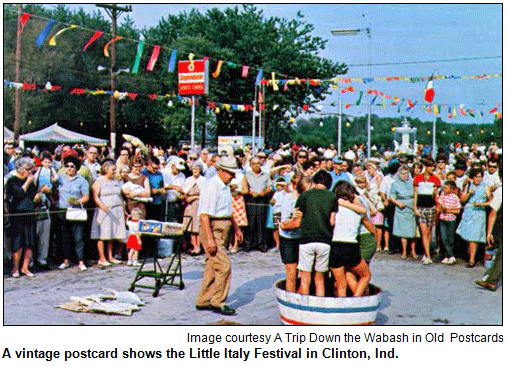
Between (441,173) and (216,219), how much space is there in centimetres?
599

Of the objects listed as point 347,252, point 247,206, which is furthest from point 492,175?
point 347,252

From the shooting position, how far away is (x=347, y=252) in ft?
20.5

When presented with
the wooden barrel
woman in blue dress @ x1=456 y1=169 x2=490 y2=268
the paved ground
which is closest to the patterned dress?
woman in blue dress @ x1=456 y1=169 x2=490 y2=268

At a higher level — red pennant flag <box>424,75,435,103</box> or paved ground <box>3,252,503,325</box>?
red pennant flag <box>424,75,435,103</box>

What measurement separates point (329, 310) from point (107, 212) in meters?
4.83

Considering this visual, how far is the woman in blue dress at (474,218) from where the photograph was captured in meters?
9.78

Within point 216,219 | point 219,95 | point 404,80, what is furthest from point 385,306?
point 219,95

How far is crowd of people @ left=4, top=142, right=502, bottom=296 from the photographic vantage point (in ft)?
27.6

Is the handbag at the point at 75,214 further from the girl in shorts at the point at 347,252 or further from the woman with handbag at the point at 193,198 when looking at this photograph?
the girl in shorts at the point at 347,252

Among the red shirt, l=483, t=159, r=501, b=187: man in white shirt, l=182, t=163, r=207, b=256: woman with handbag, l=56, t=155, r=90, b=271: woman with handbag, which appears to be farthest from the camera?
l=182, t=163, r=207, b=256: woman with handbag

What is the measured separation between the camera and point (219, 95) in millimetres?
38344

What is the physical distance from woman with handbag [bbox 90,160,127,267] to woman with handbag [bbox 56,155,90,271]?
23 centimetres

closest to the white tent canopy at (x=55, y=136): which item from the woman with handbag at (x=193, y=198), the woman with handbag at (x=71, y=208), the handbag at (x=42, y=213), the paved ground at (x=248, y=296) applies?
the woman with handbag at (x=193, y=198)

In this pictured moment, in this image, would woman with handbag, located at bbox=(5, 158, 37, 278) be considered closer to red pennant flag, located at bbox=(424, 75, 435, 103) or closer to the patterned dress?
the patterned dress
